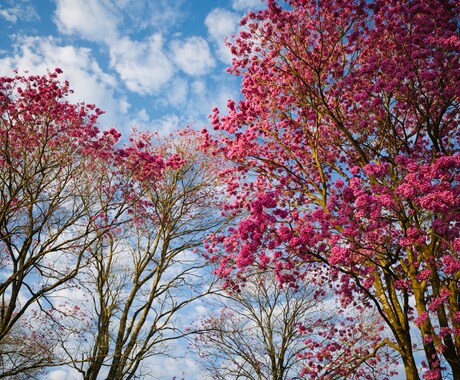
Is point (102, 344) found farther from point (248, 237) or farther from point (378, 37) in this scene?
point (378, 37)

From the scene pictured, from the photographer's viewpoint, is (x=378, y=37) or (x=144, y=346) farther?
(x=144, y=346)

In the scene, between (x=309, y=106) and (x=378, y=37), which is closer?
(x=378, y=37)

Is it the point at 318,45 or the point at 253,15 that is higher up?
the point at 253,15

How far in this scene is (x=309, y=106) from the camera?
8922 millimetres

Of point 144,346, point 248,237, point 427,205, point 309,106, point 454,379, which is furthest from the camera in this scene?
point 144,346

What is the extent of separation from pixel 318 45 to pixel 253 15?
1845mm

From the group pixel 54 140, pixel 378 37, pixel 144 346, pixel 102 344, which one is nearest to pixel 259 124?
pixel 378 37

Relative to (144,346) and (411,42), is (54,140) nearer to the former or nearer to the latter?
(144,346)

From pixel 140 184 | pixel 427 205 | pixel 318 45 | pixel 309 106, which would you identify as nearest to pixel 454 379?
pixel 427 205

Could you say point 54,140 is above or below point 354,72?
below

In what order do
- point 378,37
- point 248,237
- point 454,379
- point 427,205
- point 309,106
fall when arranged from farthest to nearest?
point 309,106 < point 378,37 < point 248,237 < point 454,379 < point 427,205

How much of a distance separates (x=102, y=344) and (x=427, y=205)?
358 inches

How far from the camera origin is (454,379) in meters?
6.28

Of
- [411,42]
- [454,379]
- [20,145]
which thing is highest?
[411,42]
